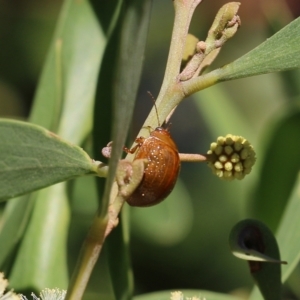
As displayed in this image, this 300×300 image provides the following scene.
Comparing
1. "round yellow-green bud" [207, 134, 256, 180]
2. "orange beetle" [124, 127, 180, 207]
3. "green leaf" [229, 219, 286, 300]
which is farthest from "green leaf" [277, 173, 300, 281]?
"orange beetle" [124, 127, 180, 207]

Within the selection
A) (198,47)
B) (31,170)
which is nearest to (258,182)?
(198,47)

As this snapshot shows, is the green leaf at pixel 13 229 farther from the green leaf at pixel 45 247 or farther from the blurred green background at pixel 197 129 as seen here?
the blurred green background at pixel 197 129

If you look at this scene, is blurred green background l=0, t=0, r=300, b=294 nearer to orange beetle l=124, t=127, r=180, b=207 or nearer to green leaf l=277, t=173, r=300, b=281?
green leaf l=277, t=173, r=300, b=281

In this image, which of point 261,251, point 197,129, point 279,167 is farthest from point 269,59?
point 197,129

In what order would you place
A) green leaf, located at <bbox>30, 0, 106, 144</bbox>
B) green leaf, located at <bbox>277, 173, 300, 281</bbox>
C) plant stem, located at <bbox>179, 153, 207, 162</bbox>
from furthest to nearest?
A: 1. green leaf, located at <bbox>30, 0, 106, 144</bbox>
2. green leaf, located at <bbox>277, 173, 300, 281</bbox>
3. plant stem, located at <bbox>179, 153, 207, 162</bbox>

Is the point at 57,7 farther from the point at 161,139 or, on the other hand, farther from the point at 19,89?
the point at 161,139

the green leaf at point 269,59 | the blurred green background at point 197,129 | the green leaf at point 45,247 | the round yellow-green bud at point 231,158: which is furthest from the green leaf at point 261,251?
the blurred green background at point 197,129
